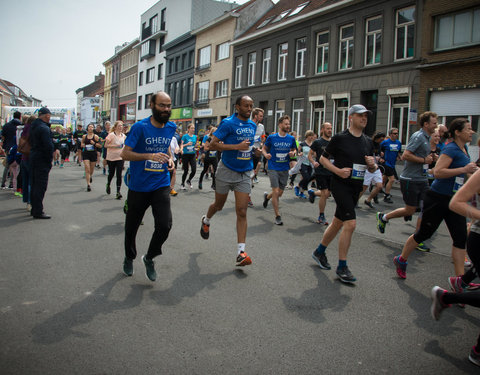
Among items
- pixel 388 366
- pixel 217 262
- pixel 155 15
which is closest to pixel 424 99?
pixel 217 262

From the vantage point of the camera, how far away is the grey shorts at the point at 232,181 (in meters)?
5.46

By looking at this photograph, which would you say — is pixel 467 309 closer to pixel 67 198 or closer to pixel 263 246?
A: pixel 263 246

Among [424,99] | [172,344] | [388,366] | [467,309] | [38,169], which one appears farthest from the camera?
[424,99]

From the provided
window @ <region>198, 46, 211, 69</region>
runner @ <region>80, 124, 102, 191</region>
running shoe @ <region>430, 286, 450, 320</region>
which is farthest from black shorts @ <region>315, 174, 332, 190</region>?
window @ <region>198, 46, 211, 69</region>

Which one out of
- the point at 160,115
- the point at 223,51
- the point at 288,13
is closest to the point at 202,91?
the point at 223,51

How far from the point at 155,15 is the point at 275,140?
51077mm

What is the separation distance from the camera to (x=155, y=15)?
53.8 m

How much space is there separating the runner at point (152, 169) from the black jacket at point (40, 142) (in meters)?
4.04

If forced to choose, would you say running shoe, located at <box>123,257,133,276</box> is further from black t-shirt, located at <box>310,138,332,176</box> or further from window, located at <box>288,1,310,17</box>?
window, located at <box>288,1,310,17</box>

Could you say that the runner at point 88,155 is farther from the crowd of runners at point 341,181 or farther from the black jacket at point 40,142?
the crowd of runners at point 341,181

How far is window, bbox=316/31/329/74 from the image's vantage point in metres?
25.5

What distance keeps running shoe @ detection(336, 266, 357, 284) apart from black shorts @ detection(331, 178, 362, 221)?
1.87 feet

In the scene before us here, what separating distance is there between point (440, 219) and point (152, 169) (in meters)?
3.14

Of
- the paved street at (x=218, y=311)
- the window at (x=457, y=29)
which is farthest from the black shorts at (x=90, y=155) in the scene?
the window at (x=457, y=29)
